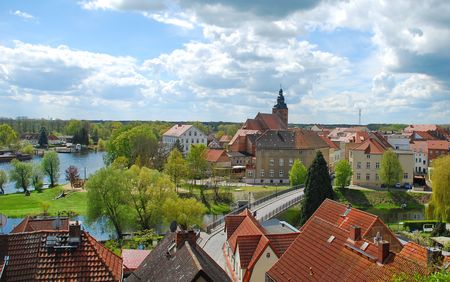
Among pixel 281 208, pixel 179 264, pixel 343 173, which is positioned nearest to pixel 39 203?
pixel 281 208

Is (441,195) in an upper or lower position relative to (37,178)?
upper

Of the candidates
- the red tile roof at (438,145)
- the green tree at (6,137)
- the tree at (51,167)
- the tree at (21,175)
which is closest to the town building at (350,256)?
the tree at (21,175)

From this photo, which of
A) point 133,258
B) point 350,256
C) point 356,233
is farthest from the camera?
point 133,258

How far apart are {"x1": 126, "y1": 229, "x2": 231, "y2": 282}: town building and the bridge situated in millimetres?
11866

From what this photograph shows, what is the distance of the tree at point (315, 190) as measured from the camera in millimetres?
52906

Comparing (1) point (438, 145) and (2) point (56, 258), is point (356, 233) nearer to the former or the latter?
(2) point (56, 258)

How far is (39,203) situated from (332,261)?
5803 centimetres

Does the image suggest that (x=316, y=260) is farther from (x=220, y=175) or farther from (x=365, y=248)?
(x=220, y=175)

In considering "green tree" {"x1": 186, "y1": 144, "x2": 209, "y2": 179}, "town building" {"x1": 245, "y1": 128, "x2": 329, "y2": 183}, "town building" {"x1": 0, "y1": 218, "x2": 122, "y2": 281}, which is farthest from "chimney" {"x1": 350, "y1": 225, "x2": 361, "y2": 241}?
"town building" {"x1": 245, "y1": 128, "x2": 329, "y2": 183}

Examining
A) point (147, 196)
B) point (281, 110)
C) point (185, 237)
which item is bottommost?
point (147, 196)

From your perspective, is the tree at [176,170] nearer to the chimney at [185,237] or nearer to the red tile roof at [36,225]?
the red tile roof at [36,225]

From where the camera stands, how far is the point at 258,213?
2132 inches

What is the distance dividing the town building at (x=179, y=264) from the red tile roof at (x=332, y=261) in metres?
3.63

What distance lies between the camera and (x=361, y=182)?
74.7 metres
